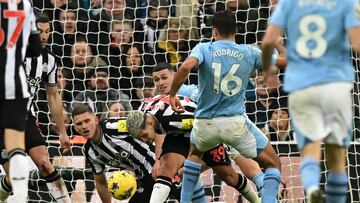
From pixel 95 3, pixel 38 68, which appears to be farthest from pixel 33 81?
pixel 95 3

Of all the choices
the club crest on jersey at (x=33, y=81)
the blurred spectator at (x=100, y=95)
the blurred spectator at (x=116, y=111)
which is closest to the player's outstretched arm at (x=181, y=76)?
the club crest on jersey at (x=33, y=81)

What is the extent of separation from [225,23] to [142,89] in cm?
437

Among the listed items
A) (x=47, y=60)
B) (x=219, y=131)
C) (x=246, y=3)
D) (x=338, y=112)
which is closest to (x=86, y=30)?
(x=246, y=3)

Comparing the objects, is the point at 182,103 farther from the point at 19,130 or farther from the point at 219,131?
the point at 19,130

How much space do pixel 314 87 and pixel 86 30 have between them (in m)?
7.31

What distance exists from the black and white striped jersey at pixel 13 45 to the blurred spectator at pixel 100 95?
5.62 m

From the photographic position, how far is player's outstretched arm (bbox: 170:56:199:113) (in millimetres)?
8844

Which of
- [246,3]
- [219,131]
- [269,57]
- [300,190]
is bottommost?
[300,190]

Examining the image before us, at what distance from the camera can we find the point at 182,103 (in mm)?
10023

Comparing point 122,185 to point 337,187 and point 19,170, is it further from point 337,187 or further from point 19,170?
point 337,187

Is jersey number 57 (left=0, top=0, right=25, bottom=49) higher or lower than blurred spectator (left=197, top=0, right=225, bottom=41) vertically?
lower

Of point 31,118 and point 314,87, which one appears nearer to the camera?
point 314,87

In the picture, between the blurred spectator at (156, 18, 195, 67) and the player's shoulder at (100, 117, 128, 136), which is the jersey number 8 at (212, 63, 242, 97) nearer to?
the player's shoulder at (100, 117, 128, 136)

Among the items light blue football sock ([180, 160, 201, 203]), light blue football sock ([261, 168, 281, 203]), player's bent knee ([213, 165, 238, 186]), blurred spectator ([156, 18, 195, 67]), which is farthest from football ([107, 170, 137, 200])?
blurred spectator ([156, 18, 195, 67])
